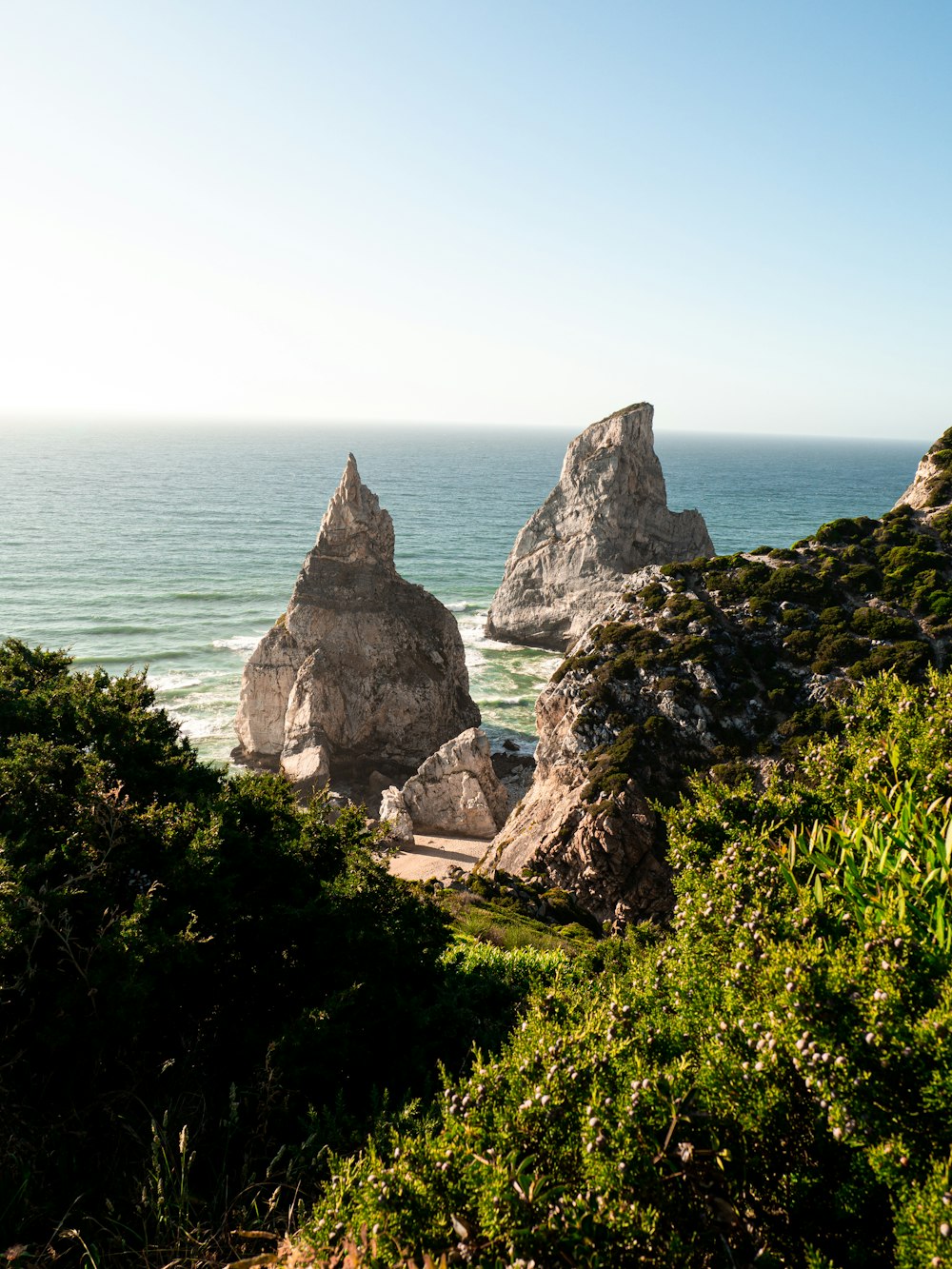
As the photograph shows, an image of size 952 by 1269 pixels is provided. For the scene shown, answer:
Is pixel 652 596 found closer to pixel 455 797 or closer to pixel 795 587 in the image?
pixel 795 587

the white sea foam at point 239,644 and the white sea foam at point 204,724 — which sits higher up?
the white sea foam at point 239,644

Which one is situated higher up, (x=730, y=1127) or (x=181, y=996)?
(x=730, y=1127)

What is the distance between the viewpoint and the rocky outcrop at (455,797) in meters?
31.5

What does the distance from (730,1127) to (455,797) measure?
2666cm

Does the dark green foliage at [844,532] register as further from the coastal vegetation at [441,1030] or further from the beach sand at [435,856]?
the beach sand at [435,856]

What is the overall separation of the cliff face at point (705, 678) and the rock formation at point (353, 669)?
15.5 metres

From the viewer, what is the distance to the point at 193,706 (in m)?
44.9

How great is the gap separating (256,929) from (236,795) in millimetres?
2946

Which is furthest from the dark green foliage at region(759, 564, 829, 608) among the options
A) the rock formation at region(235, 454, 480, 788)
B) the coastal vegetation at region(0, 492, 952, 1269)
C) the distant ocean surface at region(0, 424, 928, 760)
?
the distant ocean surface at region(0, 424, 928, 760)

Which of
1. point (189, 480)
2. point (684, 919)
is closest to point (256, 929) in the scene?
point (684, 919)

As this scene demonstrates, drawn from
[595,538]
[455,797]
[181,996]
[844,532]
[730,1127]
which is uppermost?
[844,532]

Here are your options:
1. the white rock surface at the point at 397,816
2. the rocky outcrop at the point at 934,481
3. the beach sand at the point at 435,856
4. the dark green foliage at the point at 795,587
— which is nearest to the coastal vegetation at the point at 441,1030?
the dark green foliage at the point at 795,587

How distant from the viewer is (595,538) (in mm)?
60125

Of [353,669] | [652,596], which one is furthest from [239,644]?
[652,596]
